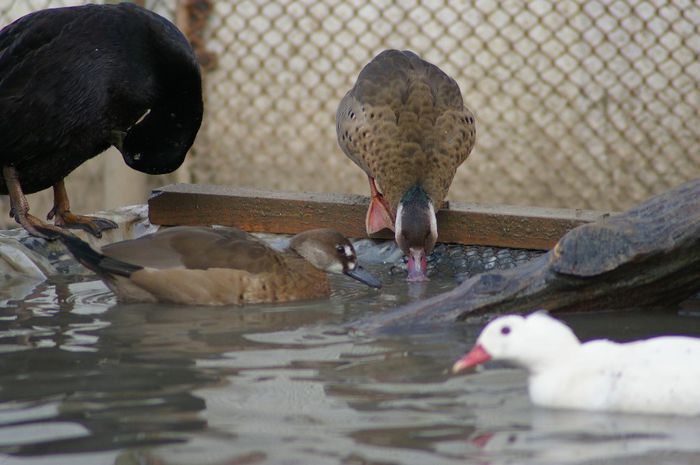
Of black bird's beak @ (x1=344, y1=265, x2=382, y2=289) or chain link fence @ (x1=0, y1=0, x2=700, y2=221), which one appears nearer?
black bird's beak @ (x1=344, y1=265, x2=382, y2=289)

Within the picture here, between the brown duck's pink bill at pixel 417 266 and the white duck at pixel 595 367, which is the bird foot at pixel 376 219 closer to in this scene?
Answer: the brown duck's pink bill at pixel 417 266

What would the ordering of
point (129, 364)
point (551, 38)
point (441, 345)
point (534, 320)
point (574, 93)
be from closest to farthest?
point (534, 320) < point (129, 364) < point (441, 345) < point (551, 38) < point (574, 93)

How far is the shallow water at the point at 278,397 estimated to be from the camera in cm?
330

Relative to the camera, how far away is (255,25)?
9.45 metres

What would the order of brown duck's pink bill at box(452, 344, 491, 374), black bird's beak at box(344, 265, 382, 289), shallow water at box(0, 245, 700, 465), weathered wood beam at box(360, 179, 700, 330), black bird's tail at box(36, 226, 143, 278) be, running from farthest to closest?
black bird's beak at box(344, 265, 382, 289) → black bird's tail at box(36, 226, 143, 278) → weathered wood beam at box(360, 179, 700, 330) → brown duck's pink bill at box(452, 344, 491, 374) → shallow water at box(0, 245, 700, 465)

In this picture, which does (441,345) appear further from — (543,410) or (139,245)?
(139,245)

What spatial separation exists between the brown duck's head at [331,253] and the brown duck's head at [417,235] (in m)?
0.20

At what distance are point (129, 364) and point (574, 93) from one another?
562 centimetres

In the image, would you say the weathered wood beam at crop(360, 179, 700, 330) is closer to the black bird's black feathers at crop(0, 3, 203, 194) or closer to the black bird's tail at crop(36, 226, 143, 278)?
the black bird's tail at crop(36, 226, 143, 278)

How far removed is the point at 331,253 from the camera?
5828mm

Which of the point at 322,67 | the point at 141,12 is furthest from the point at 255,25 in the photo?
the point at 141,12

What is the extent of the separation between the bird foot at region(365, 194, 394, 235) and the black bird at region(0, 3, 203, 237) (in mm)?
1011

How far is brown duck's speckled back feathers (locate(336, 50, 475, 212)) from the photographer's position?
6863 millimetres

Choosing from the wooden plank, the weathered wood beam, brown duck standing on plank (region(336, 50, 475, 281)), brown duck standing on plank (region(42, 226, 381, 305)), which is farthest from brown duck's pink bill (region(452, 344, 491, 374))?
brown duck standing on plank (region(336, 50, 475, 281))
